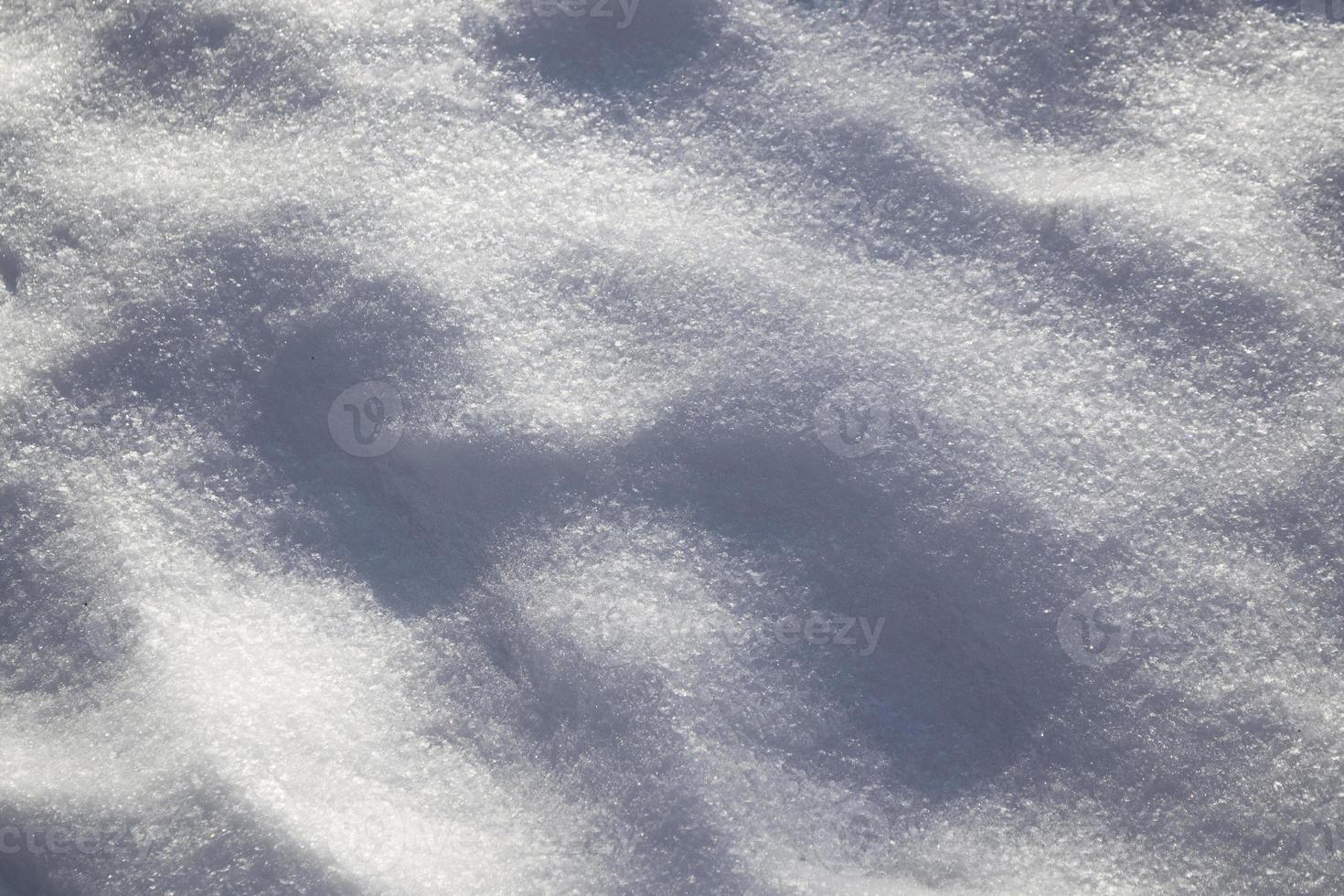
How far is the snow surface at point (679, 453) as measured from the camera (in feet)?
2.63

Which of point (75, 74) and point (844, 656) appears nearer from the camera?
point (844, 656)

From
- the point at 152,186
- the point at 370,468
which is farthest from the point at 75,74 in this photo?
the point at 370,468

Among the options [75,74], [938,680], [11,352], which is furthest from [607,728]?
[75,74]

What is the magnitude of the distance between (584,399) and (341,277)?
278 mm

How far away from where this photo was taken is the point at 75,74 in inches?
37.5

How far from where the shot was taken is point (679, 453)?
0.86 metres

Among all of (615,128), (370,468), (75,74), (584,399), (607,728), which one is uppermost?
(615,128)

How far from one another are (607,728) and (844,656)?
231 mm

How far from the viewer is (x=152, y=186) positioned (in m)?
0.92

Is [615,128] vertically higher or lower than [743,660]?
higher

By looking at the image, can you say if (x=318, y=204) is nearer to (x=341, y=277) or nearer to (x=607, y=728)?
(x=341, y=277)

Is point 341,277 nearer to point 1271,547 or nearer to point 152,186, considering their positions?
point 152,186

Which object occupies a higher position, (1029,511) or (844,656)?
(1029,511)

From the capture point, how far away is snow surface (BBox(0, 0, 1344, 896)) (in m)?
0.80
